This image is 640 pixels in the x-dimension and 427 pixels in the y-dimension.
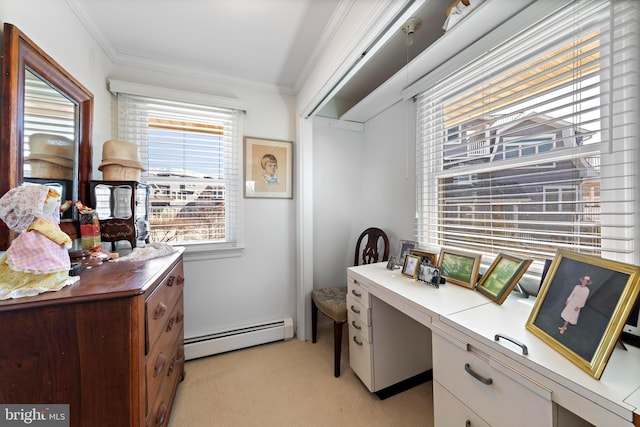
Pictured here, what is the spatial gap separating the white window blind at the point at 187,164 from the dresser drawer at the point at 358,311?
1199 millimetres

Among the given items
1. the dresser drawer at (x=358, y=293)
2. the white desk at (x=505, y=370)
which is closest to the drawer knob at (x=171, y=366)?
the dresser drawer at (x=358, y=293)

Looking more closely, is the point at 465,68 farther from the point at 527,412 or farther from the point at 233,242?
the point at 233,242

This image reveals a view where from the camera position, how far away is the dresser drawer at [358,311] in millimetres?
1496

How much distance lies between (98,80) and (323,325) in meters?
2.84

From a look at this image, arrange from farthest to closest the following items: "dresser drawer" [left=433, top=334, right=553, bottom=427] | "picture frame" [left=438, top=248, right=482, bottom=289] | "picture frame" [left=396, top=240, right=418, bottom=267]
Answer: "picture frame" [left=396, top=240, right=418, bottom=267] < "picture frame" [left=438, top=248, right=482, bottom=289] < "dresser drawer" [left=433, top=334, right=553, bottom=427]

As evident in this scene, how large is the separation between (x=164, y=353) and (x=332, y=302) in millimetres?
1142

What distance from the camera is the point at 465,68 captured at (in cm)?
144

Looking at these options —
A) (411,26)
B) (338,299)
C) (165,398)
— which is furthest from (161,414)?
Result: (411,26)

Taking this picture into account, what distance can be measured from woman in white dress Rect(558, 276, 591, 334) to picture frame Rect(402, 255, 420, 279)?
69 cm

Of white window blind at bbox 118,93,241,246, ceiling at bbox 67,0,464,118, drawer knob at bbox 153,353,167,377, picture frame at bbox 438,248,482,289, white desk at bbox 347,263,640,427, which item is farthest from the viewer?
white window blind at bbox 118,93,241,246

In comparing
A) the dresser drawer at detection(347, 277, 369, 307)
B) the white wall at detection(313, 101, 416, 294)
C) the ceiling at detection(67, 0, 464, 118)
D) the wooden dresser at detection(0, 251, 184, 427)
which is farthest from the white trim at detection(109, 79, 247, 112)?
the dresser drawer at detection(347, 277, 369, 307)

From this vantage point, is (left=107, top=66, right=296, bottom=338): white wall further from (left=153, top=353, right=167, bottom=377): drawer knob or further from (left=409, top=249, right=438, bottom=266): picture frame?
(left=409, top=249, right=438, bottom=266): picture frame

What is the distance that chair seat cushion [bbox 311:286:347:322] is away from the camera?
1.77 m

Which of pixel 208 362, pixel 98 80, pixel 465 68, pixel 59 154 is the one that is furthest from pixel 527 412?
pixel 98 80
